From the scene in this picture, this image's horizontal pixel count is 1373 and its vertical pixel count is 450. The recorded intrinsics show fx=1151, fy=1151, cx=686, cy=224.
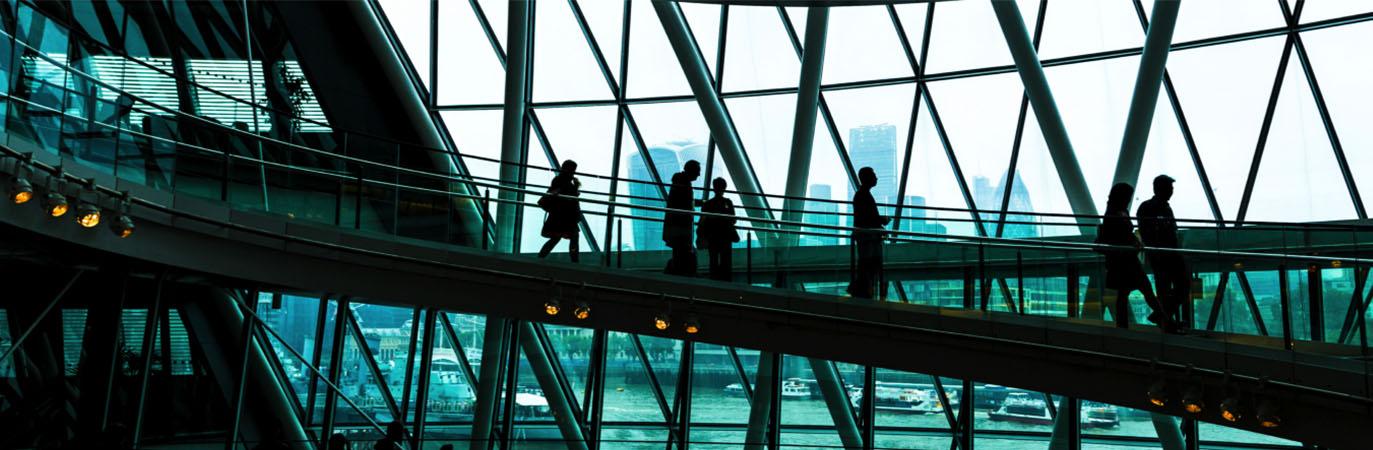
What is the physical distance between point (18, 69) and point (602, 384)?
1393cm

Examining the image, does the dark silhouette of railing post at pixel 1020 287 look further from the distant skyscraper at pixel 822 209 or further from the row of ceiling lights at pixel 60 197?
the row of ceiling lights at pixel 60 197

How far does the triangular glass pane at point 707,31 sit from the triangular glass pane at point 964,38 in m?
5.09

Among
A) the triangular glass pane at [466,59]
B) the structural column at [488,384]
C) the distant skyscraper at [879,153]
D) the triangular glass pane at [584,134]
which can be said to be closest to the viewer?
the structural column at [488,384]

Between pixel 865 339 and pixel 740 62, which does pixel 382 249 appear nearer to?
pixel 865 339

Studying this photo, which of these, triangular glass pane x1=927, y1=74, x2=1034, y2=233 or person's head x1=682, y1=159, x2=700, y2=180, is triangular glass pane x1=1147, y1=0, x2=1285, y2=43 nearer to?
triangular glass pane x1=927, y1=74, x2=1034, y2=233

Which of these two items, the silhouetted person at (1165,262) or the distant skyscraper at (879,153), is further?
the distant skyscraper at (879,153)

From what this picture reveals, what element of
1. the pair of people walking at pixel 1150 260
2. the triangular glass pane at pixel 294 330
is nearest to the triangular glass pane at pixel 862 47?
the pair of people walking at pixel 1150 260

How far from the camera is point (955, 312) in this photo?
52.5 feet

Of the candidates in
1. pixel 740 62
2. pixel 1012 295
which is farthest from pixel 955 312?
pixel 740 62

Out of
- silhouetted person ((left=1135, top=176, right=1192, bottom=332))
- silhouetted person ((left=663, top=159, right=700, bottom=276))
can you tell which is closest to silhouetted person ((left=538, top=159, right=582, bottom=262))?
silhouetted person ((left=663, top=159, right=700, bottom=276))

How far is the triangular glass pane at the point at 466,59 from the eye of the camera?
33000 mm

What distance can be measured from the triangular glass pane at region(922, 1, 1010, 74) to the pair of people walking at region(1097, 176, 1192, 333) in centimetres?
1237

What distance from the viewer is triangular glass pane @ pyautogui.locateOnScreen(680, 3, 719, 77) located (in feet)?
98.2

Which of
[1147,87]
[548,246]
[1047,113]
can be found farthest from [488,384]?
[1147,87]
